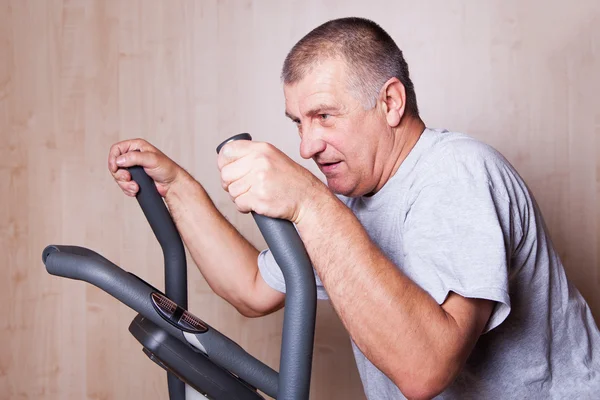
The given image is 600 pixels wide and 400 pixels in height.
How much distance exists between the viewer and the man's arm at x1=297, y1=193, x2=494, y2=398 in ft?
3.42

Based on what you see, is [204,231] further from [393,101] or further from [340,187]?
[393,101]

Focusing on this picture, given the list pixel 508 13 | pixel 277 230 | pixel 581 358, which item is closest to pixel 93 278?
pixel 277 230

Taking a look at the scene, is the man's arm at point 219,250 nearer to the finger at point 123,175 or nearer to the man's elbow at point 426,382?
the finger at point 123,175

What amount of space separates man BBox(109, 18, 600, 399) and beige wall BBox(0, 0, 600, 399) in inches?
34.2

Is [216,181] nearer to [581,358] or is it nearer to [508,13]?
[508,13]

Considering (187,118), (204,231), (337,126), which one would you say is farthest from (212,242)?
(187,118)

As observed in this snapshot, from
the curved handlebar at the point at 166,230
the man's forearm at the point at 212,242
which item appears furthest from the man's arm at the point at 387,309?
the man's forearm at the point at 212,242

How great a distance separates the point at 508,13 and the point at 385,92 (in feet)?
3.64

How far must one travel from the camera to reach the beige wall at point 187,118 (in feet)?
7.61

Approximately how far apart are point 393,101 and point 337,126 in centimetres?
13

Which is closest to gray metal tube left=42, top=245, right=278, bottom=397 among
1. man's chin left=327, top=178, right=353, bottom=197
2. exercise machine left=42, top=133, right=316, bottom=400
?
exercise machine left=42, top=133, right=316, bottom=400

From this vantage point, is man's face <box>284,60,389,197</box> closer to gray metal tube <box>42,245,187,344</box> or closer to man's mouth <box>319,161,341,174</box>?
man's mouth <box>319,161,341,174</box>

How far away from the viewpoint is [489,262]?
3.54 feet

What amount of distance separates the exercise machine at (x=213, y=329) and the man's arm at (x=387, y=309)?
0.14ft
